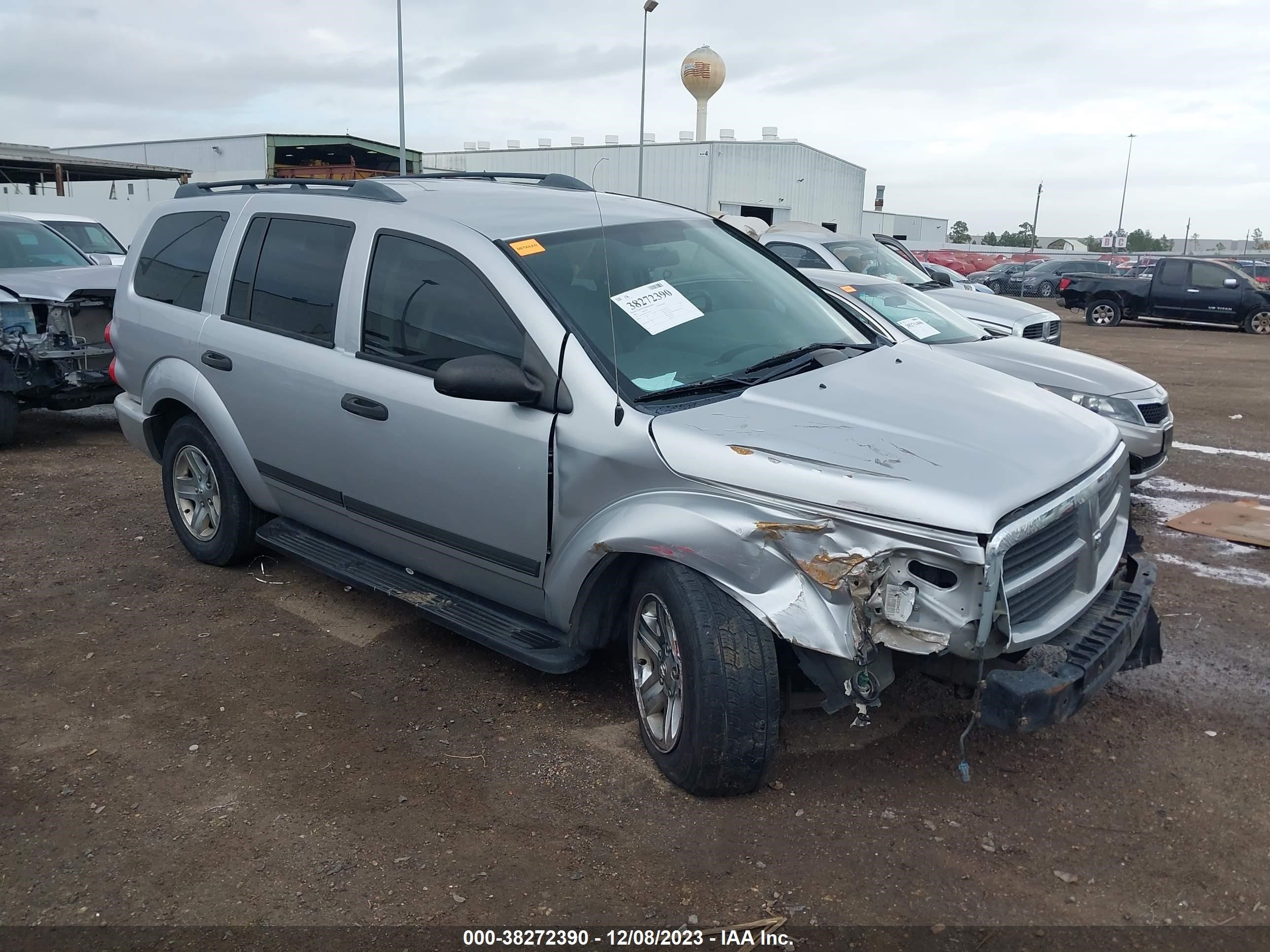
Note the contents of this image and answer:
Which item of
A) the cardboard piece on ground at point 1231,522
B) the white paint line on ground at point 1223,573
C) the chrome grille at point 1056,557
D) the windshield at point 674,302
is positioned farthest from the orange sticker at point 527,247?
the cardboard piece on ground at point 1231,522

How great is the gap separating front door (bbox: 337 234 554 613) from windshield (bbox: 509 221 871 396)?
0.29m

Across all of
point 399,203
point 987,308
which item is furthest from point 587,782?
point 987,308

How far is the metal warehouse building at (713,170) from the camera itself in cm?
4009

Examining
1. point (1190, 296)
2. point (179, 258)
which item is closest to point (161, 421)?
point (179, 258)

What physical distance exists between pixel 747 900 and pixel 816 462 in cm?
123

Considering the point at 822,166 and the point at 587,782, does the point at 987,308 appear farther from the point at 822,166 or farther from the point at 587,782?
the point at 822,166

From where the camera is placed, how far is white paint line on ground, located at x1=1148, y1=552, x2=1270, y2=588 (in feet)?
17.4

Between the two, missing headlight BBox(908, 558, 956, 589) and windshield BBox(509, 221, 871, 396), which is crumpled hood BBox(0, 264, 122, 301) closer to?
windshield BBox(509, 221, 871, 396)

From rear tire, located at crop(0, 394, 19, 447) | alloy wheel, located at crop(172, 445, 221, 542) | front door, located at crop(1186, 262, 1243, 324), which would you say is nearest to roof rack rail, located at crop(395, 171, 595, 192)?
alloy wheel, located at crop(172, 445, 221, 542)

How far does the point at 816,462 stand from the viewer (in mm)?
2939

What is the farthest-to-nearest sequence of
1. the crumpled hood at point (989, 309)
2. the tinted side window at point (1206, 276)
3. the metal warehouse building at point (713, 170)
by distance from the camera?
the metal warehouse building at point (713, 170) → the tinted side window at point (1206, 276) → the crumpled hood at point (989, 309)

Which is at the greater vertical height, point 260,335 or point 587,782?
point 260,335

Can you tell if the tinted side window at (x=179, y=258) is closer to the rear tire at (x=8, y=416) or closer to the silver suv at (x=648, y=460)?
the silver suv at (x=648, y=460)

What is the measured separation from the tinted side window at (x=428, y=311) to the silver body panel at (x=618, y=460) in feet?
0.22
